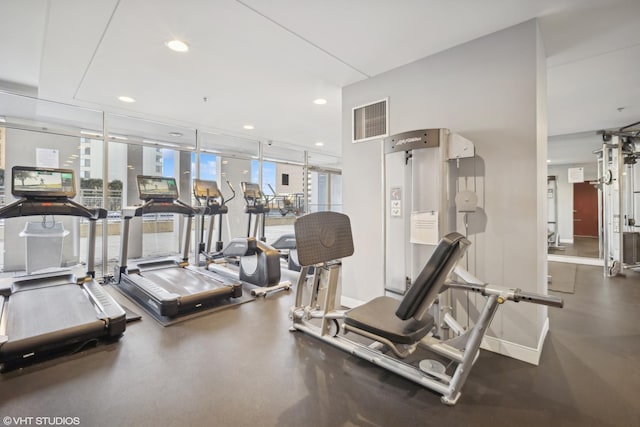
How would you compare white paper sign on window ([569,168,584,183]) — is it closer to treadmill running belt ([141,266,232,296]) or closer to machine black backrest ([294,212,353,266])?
→ machine black backrest ([294,212,353,266])

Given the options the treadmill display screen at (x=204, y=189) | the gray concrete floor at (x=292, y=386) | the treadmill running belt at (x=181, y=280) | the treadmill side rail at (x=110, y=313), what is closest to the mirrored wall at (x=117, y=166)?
the treadmill display screen at (x=204, y=189)

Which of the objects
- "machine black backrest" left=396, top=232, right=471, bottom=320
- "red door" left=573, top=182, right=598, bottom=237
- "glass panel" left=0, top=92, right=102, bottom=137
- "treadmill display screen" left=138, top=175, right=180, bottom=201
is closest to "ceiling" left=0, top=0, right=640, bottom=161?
"glass panel" left=0, top=92, right=102, bottom=137

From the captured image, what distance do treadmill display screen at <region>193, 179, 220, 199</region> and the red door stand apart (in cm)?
1114

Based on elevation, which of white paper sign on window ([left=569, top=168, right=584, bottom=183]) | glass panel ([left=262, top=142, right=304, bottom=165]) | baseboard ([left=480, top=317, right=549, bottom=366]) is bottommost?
baseboard ([left=480, top=317, right=549, bottom=366])

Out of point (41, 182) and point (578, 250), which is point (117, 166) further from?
point (578, 250)

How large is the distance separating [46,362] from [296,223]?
7.48 ft

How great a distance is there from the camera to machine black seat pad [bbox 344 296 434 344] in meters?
1.79

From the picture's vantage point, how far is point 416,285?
1.60m

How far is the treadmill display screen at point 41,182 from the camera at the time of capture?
3.22 meters

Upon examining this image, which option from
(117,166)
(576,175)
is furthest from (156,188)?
(576,175)

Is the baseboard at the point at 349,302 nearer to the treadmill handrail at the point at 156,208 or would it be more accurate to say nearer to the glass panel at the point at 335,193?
the treadmill handrail at the point at 156,208

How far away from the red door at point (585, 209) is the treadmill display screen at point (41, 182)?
1294cm

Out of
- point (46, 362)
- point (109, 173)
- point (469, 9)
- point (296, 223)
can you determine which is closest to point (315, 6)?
point (469, 9)

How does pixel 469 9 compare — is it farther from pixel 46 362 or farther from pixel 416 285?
pixel 46 362
